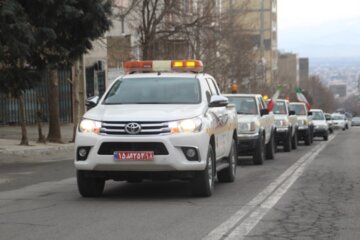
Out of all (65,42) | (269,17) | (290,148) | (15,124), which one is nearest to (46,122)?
(15,124)

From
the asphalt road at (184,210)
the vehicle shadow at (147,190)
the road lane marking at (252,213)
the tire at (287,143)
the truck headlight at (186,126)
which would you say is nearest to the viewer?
the road lane marking at (252,213)

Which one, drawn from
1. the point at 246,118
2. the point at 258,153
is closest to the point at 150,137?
the point at 258,153

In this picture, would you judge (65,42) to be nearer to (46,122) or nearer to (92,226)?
(92,226)

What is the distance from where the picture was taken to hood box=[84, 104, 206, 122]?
382 inches

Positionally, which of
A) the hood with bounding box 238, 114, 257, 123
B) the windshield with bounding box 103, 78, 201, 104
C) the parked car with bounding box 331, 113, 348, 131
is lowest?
the parked car with bounding box 331, 113, 348, 131

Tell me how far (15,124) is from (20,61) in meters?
19.4

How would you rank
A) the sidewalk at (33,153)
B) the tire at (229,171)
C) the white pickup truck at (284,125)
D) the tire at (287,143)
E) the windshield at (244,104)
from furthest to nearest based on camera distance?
1. the tire at (287,143)
2. the white pickup truck at (284,125)
3. the sidewalk at (33,153)
4. the windshield at (244,104)
5. the tire at (229,171)

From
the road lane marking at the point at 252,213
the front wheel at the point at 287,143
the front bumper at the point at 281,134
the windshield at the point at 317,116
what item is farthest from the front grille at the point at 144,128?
the windshield at the point at 317,116

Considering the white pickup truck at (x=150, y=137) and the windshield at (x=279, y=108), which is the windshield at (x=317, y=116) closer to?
the windshield at (x=279, y=108)

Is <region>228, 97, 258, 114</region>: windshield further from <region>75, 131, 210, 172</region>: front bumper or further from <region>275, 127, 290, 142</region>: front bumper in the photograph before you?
<region>75, 131, 210, 172</region>: front bumper

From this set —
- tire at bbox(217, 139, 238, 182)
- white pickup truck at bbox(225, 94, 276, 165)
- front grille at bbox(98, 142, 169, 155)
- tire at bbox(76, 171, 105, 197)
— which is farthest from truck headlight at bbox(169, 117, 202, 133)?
white pickup truck at bbox(225, 94, 276, 165)

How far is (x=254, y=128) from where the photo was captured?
17469mm

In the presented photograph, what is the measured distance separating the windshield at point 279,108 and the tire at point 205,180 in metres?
14.3

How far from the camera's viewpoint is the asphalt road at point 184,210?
766cm
